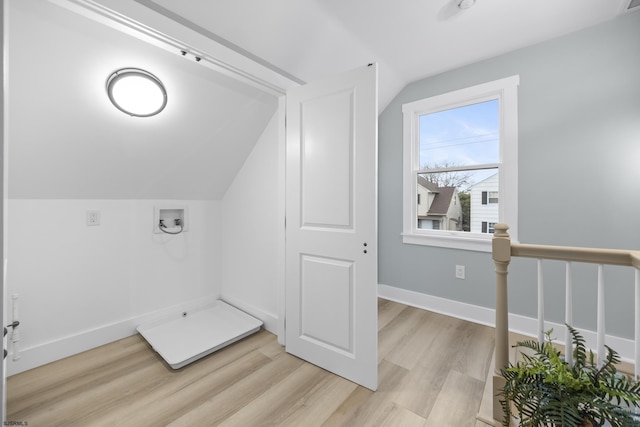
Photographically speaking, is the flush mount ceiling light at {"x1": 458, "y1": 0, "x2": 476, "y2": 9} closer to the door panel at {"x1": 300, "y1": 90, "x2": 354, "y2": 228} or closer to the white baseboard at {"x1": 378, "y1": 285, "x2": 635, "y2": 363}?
the door panel at {"x1": 300, "y1": 90, "x2": 354, "y2": 228}

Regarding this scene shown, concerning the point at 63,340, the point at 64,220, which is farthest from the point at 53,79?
the point at 63,340

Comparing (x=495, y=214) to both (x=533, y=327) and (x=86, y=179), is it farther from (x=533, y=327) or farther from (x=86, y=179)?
(x=86, y=179)

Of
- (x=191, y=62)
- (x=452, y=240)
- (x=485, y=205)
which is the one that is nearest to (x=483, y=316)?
(x=452, y=240)

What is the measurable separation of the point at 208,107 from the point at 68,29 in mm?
816

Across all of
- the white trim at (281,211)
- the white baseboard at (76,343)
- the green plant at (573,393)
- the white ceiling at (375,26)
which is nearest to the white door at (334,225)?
the white trim at (281,211)

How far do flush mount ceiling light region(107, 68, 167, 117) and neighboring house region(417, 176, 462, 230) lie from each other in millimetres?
2557

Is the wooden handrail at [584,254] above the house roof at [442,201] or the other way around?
the other way around

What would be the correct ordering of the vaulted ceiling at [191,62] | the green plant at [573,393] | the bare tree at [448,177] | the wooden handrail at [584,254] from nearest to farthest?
the green plant at [573,393] < the wooden handrail at [584,254] < the vaulted ceiling at [191,62] < the bare tree at [448,177]

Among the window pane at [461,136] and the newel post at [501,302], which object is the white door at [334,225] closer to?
the newel post at [501,302]

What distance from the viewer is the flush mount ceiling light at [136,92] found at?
5.39 ft

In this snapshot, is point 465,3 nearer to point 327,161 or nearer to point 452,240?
point 327,161

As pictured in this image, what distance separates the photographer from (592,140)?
2068 mm

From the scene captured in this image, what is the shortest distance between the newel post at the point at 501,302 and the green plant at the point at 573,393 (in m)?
0.26

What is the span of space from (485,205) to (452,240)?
0.46 metres
